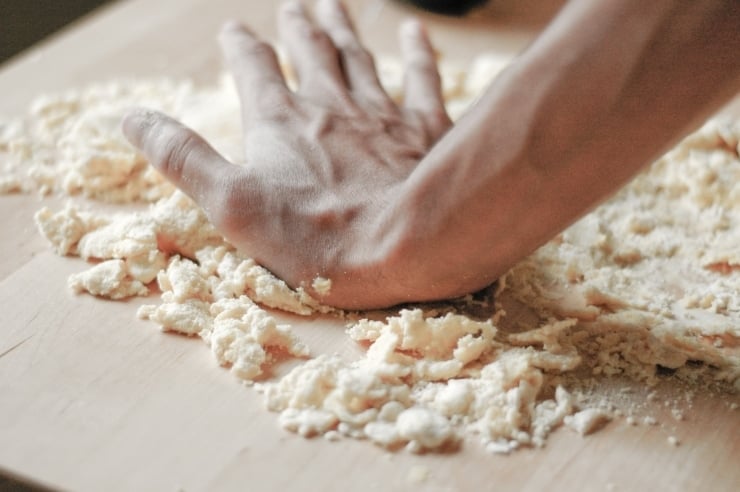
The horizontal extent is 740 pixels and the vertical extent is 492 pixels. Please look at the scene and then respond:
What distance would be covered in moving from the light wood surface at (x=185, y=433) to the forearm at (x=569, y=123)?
0.53 feet

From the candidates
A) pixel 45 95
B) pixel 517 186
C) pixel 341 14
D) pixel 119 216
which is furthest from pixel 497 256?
pixel 45 95

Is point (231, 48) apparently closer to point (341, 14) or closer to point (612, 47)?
point (341, 14)

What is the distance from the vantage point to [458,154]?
2.39 ft

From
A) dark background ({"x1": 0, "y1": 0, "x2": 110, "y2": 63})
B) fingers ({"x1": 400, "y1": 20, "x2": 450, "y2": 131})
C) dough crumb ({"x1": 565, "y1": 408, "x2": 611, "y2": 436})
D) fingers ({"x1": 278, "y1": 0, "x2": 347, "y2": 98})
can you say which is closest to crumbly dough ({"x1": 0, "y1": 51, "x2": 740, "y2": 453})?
dough crumb ({"x1": 565, "y1": 408, "x2": 611, "y2": 436})

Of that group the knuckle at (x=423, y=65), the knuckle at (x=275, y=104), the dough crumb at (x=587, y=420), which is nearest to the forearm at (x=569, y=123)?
the dough crumb at (x=587, y=420)

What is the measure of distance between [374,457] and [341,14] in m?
0.71

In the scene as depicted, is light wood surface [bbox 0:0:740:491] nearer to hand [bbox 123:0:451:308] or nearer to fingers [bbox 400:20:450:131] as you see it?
hand [bbox 123:0:451:308]

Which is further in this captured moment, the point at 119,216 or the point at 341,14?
the point at 341,14

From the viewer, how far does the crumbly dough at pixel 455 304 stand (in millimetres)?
718

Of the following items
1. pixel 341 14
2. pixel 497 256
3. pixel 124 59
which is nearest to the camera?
pixel 497 256

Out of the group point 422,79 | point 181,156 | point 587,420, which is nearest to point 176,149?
point 181,156

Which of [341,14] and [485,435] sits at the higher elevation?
[341,14]

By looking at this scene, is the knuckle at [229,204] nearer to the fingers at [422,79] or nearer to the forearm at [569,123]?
the forearm at [569,123]

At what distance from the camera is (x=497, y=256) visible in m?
0.76
